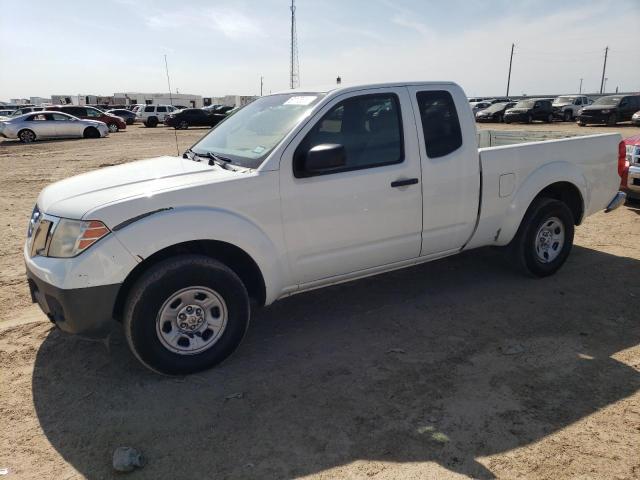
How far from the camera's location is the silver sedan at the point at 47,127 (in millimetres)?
22625

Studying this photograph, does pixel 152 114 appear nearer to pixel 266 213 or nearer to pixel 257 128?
pixel 257 128

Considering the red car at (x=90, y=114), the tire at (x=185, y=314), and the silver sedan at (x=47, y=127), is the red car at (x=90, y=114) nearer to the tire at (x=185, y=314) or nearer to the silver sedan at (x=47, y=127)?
the silver sedan at (x=47, y=127)

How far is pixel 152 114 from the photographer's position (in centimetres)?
3828

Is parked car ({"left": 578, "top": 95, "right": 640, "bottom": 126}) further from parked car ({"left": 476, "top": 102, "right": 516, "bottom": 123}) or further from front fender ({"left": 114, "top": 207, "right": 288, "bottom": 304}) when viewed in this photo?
front fender ({"left": 114, "top": 207, "right": 288, "bottom": 304})

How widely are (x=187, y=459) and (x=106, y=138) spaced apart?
25.5 meters

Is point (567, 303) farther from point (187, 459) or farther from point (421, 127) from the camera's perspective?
point (187, 459)

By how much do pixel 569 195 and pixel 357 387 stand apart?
3.41m

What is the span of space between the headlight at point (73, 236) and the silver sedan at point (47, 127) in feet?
77.0

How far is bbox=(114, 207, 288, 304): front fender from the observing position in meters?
3.08

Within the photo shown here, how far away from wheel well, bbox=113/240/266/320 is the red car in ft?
89.2

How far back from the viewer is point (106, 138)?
25.2 metres

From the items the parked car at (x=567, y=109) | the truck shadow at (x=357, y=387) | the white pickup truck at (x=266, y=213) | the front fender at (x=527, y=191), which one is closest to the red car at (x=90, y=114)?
the white pickup truck at (x=266, y=213)

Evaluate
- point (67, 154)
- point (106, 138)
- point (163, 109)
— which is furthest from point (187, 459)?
point (163, 109)

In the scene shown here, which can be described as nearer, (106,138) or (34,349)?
(34,349)
